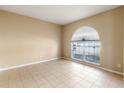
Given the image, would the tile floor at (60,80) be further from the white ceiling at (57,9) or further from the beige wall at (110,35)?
the white ceiling at (57,9)

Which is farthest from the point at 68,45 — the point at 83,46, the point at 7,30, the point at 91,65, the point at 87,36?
the point at 7,30

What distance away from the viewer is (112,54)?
9.36 feet

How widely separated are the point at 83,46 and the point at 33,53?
2.59 m

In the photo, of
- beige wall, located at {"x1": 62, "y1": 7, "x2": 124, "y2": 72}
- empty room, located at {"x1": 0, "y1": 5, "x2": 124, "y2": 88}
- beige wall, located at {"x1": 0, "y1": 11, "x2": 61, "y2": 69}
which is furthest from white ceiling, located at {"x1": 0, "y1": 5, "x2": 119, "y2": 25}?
beige wall, located at {"x1": 0, "y1": 11, "x2": 61, "y2": 69}

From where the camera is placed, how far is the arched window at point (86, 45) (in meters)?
3.73

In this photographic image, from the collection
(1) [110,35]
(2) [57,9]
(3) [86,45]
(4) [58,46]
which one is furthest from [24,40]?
(1) [110,35]

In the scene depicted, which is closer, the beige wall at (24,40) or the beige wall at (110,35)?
the beige wall at (110,35)

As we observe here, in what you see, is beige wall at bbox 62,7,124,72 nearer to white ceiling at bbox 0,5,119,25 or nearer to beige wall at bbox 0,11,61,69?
white ceiling at bbox 0,5,119,25

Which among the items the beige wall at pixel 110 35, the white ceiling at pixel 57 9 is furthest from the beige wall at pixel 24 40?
the beige wall at pixel 110 35

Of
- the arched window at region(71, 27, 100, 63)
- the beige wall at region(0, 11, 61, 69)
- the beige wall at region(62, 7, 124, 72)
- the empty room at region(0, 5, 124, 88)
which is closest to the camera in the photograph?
the empty room at region(0, 5, 124, 88)

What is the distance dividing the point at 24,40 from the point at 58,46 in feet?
6.91

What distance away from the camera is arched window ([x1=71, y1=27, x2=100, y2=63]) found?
3732mm

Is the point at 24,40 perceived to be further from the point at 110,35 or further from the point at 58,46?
the point at 110,35
